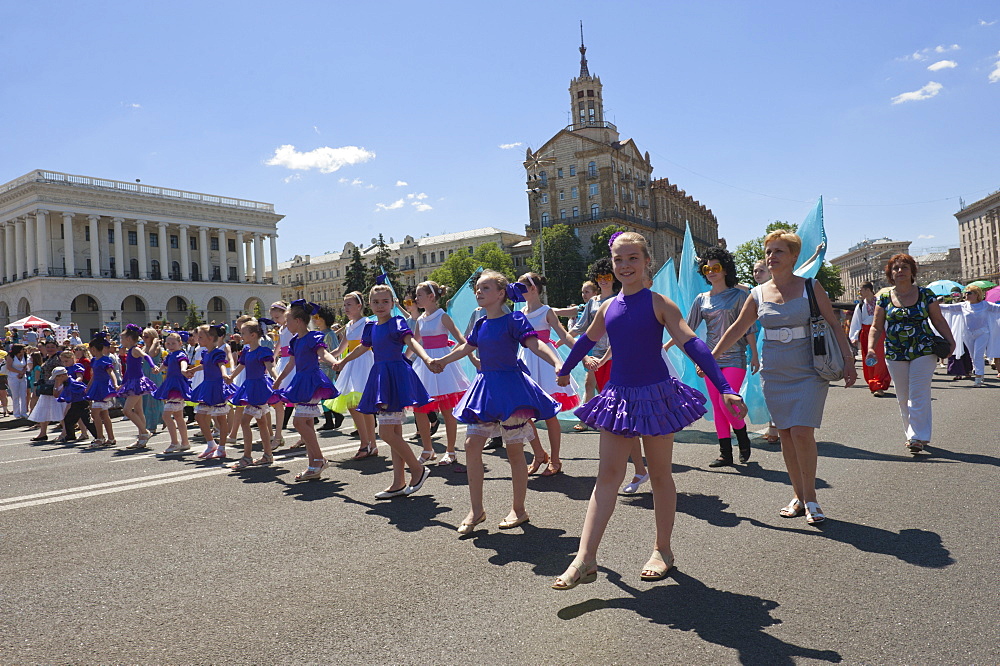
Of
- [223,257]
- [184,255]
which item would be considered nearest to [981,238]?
[223,257]

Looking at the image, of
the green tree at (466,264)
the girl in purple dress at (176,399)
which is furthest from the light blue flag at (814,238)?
the green tree at (466,264)

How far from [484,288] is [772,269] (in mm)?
2243

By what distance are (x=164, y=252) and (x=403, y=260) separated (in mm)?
42562

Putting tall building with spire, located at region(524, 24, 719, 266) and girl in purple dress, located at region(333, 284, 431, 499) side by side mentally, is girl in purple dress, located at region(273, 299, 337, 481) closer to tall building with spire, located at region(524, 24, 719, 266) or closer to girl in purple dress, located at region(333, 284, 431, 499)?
girl in purple dress, located at region(333, 284, 431, 499)

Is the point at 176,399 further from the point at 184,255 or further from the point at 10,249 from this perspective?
the point at 10,249

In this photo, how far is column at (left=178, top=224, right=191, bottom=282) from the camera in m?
85.9

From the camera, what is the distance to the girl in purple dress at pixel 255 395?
8.68m

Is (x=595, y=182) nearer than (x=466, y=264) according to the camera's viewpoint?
No

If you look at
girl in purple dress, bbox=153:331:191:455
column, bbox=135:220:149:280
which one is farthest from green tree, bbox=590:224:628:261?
girl in purple dress, bbox=153:331:191:455

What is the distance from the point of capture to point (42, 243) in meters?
75.5

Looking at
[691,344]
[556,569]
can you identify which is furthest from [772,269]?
[556,569]

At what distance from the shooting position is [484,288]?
5.66m

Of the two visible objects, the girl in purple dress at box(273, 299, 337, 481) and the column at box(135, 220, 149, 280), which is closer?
the girl in purple dress at box(273, 299, 337, 481)

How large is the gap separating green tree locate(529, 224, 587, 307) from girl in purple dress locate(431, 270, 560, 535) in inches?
2980
